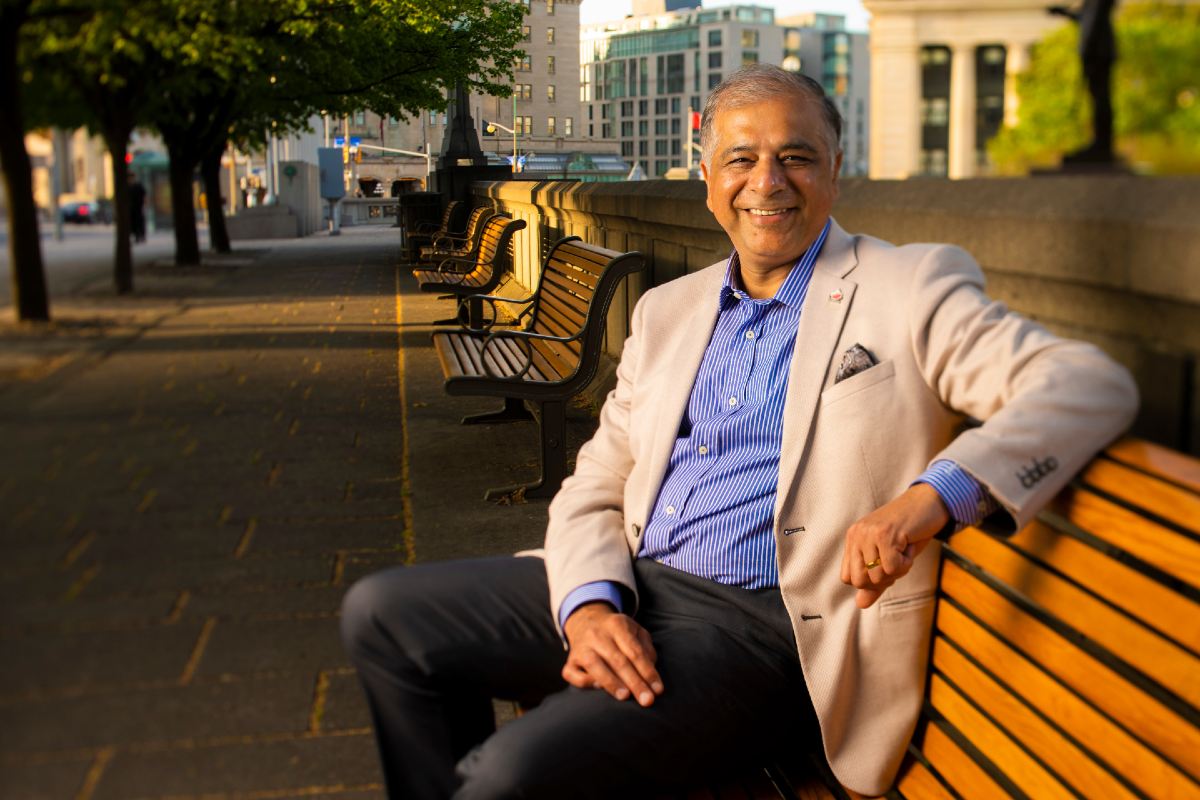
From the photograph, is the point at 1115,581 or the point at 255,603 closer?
the point at 1115,581

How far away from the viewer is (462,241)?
34.2 feet

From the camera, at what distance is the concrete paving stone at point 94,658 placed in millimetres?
1233

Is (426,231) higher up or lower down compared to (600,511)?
higher up

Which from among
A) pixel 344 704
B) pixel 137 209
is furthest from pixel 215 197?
pixel 344 704

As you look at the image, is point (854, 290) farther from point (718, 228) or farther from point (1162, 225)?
point (718, 228)

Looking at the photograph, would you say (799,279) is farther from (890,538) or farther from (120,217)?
(120,217)

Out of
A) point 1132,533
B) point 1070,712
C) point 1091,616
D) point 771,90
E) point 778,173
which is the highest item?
point 771,90

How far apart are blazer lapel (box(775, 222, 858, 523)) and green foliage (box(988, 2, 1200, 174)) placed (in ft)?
2.82

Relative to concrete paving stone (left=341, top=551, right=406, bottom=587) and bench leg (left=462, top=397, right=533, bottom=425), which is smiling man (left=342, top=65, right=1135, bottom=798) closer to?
concrete paving stone (left=341, top=551, right=406, bottom=587)

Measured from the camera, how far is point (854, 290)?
2002 mm

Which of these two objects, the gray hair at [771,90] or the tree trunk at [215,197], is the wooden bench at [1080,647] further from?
the tree trunk at [215,197]

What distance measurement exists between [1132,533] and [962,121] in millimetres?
474

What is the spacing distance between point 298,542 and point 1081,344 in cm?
102

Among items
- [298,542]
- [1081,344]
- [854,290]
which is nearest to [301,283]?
[298,542]
